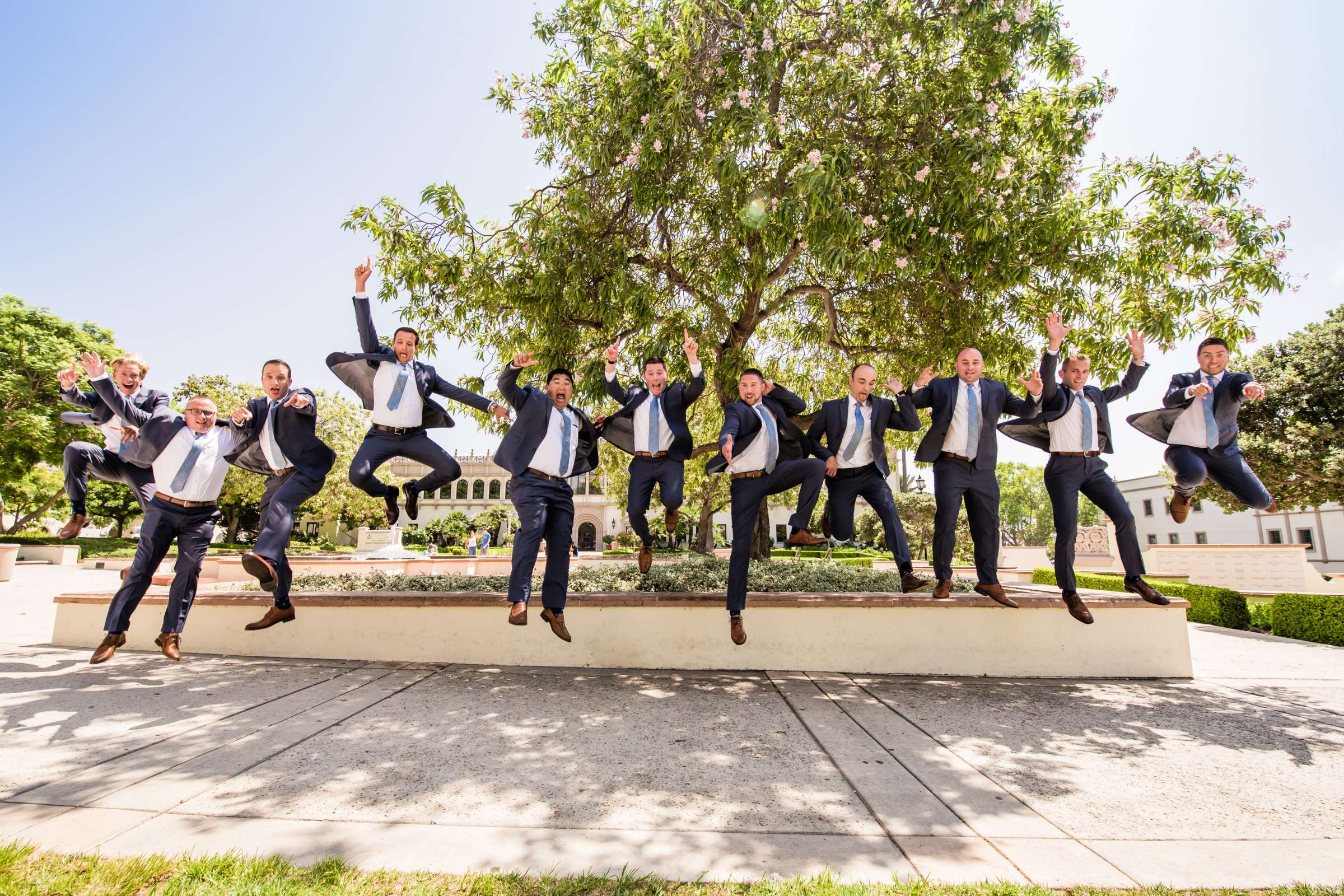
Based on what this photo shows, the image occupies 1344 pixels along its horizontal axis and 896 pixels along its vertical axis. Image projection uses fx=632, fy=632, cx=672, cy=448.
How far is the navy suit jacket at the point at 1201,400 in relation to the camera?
627cm

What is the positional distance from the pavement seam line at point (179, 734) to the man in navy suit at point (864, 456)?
16.9 ft

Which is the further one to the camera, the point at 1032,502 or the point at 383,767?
the point at 1032,502

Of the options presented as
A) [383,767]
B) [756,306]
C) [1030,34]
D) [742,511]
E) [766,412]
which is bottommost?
[383,767]

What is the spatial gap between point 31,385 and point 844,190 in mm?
37392

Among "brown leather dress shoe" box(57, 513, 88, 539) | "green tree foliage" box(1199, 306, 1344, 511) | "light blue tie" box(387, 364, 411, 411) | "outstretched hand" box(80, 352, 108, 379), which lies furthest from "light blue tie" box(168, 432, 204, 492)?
"green tree foliage" box(1199, 306, 1344, 511)

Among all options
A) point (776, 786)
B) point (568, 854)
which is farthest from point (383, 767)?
point (776, 786)

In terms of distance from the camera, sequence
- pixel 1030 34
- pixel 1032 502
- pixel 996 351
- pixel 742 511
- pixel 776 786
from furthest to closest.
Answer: pixel 1032 502 < pixel 996 351 < pixel 1030 34 < pixel 742 511 < pixel 776 786

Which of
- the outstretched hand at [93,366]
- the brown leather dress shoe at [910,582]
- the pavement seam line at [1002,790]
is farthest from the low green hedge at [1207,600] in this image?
the outstretched hand at [93,366]

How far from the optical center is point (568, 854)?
2.98 metres

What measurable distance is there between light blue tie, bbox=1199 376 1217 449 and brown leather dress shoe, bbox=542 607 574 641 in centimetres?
660

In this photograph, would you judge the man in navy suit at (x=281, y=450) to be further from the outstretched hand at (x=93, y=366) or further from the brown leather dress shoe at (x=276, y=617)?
the outstretched hand at (x=93, y=366)

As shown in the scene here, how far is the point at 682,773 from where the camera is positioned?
13.3 feet

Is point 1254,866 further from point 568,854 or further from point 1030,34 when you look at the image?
point 1030,34

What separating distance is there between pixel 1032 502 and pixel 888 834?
85.7 metres
